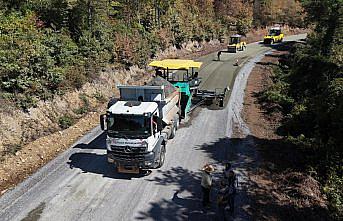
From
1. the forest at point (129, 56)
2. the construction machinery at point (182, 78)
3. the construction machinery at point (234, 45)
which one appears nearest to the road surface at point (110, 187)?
the construction machinery at point (182, 78)

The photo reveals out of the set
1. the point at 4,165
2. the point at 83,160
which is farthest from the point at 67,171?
the point at 4,165

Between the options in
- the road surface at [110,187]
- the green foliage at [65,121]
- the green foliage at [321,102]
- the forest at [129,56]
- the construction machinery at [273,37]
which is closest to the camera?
the road surface at [110,187]

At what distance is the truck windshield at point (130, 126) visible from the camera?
41.4 feet

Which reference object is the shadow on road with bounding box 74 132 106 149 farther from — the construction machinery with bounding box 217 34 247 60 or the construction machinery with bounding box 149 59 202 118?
the construction machinery with bounding box 217 34 247 60

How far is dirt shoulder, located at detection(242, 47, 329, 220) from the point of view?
10.9 m

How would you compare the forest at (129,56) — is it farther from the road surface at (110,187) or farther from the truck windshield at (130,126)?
the truck windshield at (130,126)

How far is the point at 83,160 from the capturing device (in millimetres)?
14781

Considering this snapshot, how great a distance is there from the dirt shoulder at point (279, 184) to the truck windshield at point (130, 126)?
4778mm

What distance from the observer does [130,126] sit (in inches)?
500

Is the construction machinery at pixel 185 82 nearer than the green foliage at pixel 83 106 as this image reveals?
Yes

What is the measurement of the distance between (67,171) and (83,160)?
113 centimetres

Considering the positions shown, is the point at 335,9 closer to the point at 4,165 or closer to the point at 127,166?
the point at 127,166

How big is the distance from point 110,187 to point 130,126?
101 inches

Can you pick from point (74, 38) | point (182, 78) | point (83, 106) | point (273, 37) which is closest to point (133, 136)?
point (83, 106)
